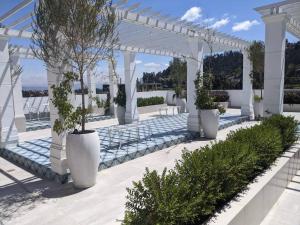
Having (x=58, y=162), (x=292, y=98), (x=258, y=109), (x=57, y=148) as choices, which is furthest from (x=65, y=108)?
(x=292, y=98)

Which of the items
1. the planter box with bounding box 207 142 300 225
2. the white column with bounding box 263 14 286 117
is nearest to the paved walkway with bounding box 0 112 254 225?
the planter box with bounding box 207 142 300 225

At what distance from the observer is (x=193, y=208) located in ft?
6.63

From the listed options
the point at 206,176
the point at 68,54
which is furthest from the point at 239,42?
the point at 206,176

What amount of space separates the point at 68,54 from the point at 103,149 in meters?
2.55

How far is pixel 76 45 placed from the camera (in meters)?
3.68

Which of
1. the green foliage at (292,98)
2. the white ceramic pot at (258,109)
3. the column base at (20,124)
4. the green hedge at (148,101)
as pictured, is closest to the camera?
the column base at (20,124)

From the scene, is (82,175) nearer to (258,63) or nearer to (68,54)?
(68,54)

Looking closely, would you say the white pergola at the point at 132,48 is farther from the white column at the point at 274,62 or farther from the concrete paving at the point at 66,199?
the white column at the point at 274,62

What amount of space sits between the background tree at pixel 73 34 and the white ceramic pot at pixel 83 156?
321 millimetres

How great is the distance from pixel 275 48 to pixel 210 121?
268 centimetres

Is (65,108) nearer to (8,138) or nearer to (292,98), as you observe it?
(8,138)

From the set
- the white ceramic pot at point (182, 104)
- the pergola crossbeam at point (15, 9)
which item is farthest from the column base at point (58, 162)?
the white ceramic pot at point (182, 104)

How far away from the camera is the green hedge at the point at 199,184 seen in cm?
194

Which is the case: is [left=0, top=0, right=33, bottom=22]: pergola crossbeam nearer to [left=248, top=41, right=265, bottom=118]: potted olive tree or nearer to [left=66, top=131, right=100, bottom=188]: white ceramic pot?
[left=66, top=131, right=100, bottom=188]: white ceramic pot
